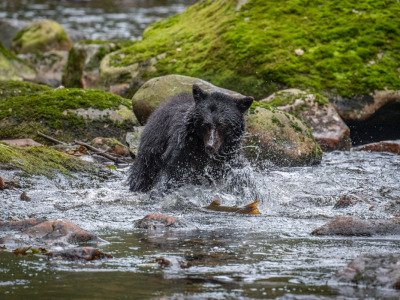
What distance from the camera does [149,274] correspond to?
558cm

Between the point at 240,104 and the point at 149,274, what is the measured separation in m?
3.91

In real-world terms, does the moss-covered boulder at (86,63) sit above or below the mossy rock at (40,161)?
below

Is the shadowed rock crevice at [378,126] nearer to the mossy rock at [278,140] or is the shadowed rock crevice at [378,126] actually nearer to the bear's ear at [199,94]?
the mossy rock at [278,140]

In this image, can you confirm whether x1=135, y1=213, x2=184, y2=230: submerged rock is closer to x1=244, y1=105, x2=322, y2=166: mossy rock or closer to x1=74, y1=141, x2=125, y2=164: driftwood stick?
x1=74, y1=141, x2=125, y2=164: driftwood stick

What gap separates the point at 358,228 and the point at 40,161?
4324 millimetres

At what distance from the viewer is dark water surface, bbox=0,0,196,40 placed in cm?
3033

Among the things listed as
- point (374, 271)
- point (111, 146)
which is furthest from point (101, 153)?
point (374, 271)

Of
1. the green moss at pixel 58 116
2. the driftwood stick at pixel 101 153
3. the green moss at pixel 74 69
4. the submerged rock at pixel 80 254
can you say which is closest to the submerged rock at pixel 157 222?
the submerged rock at pixel 80 254

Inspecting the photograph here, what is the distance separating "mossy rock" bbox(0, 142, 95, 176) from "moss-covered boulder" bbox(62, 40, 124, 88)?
240 inches

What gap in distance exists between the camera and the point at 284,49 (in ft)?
47.7

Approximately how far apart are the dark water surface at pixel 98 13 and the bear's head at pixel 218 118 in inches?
759

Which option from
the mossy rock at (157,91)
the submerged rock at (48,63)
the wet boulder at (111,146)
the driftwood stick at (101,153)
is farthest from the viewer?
the submerged rock at (48,63)

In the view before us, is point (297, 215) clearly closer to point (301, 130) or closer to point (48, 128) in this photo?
point (301, 130)

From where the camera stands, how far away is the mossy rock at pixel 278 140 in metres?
11.8
